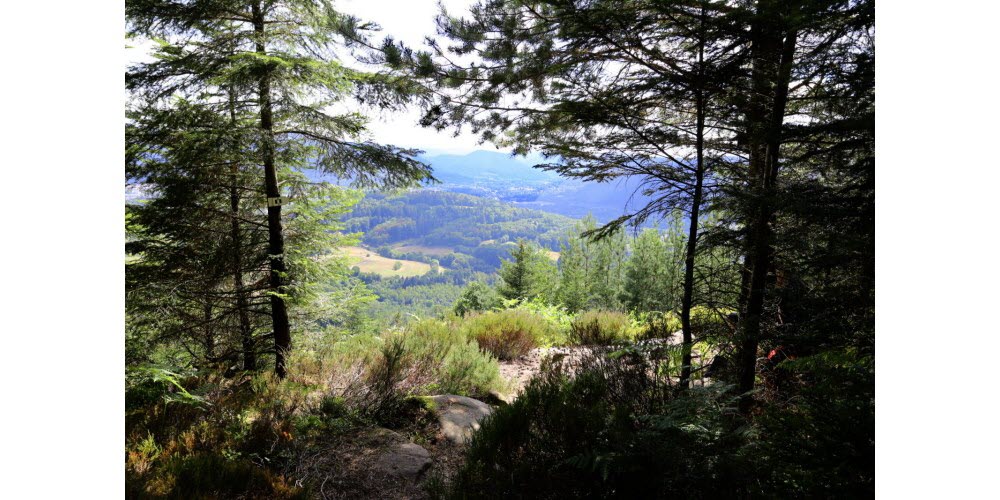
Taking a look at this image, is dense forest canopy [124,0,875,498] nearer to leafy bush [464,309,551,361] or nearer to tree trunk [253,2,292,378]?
tree trunk [253,2,292,378]

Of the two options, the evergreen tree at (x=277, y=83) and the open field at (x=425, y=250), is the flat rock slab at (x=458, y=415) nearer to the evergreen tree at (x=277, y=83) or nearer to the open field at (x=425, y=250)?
the evergreen tree at (x=277, y=83)

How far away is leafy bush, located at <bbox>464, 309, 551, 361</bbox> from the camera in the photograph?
817 centimetres

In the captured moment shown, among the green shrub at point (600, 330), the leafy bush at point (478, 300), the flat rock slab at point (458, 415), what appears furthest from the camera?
the leafy bush at point (478, 300)

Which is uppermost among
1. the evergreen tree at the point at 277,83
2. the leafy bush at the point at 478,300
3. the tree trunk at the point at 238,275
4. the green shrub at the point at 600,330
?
the evergreen tree at the point at 277,83

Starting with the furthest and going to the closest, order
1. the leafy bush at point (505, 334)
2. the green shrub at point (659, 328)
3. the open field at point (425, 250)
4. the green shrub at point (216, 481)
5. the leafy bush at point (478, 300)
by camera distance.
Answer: the open field at point (425, 250)
the leafy bush at point (478, 300)
the leafy bush at point (505, 334)
the green shrub at point (659, 328)
the green shrub at point (216, 481)

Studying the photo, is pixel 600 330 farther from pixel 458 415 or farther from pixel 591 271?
pixel 591 271

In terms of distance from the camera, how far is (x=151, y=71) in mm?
4238

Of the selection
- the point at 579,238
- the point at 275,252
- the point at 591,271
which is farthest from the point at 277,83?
the point at 591,271

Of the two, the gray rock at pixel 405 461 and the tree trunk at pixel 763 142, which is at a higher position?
the tree trunk at pixel 763 142

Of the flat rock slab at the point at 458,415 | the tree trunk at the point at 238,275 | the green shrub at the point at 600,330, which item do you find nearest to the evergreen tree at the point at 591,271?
the green shrub at the point at 600,330

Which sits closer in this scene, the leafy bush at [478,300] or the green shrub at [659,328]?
the green shrub at [659,328]

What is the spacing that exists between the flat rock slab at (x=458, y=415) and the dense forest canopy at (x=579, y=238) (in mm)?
45

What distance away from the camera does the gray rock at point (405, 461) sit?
3445mm

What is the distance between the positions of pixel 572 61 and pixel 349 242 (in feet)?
14.3
